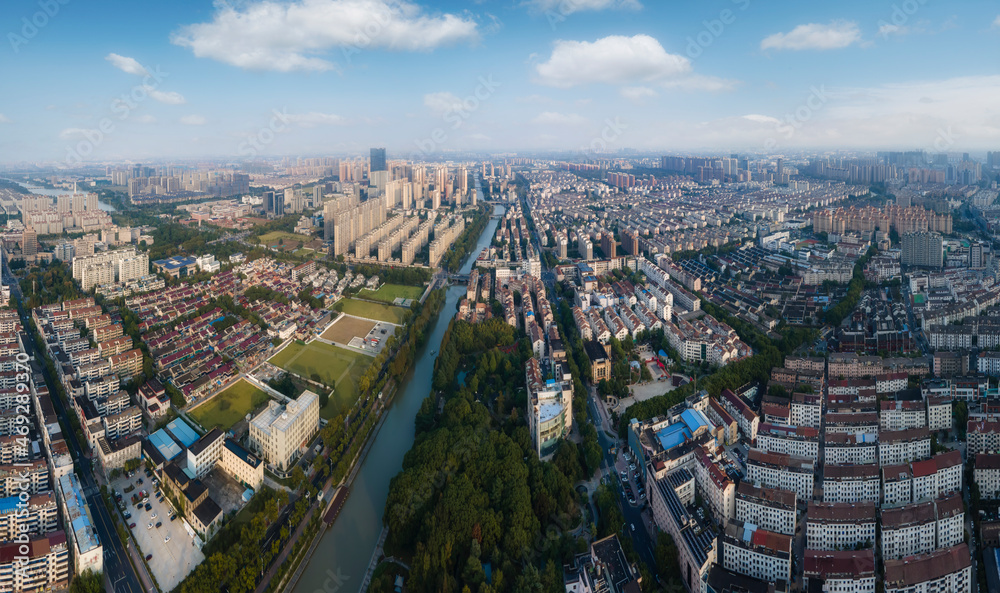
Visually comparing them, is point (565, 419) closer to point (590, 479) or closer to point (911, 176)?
point (590, 479)

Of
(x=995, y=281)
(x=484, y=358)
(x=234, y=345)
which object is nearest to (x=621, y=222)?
(x=995, y=281)

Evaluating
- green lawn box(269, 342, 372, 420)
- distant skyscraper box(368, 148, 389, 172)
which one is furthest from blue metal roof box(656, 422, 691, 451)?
distant skyscraper box(368, 148, 389, 172)

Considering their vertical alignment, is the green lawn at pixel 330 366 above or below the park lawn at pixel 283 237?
below

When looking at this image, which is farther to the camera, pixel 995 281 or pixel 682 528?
pixel 995 281

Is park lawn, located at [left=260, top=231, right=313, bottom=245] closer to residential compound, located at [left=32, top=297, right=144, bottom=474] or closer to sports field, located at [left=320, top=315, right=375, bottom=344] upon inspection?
residential compound, located at [left=32, top=297, right=144, bottom=474]

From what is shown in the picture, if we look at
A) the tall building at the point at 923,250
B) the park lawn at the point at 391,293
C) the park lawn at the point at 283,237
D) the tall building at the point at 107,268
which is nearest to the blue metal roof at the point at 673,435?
the park lawn at the point at 391,293

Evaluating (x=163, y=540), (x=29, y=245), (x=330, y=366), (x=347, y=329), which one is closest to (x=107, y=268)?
(x=29, y=245)

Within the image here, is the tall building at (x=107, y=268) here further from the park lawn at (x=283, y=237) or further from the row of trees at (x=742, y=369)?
the row of trees at (x=742, y=369)
